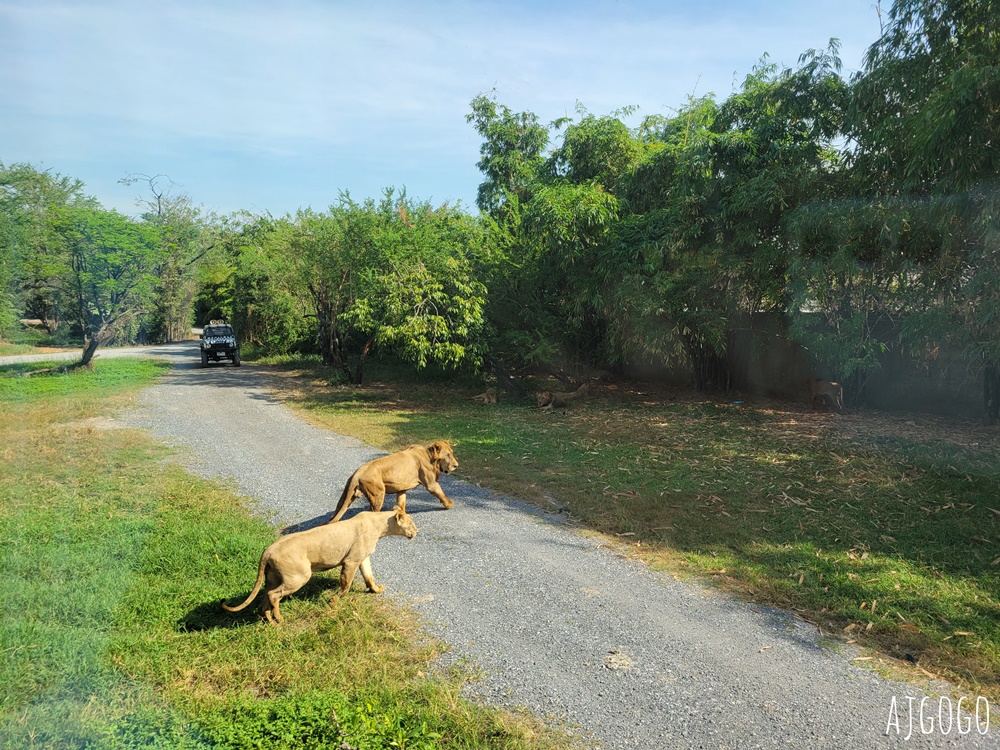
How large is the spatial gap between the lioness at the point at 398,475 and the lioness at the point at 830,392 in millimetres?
10892

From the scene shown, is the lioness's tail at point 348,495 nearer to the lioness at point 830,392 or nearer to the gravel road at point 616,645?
the gravel road at point 616,645

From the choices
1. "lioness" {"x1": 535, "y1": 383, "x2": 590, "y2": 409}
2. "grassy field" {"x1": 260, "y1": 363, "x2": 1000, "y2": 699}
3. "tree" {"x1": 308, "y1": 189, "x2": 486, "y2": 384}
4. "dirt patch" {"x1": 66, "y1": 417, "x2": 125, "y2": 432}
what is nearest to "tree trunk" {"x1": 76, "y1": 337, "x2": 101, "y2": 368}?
"tree" {"x1": 308, "y1": 189, "x2": 486, "y2": 384}

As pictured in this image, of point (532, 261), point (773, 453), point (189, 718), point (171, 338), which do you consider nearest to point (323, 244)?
point (532, 261)

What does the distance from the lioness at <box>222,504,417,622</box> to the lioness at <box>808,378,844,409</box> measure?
12.6m

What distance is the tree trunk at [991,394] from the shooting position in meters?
12.2

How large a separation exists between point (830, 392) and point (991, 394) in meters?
3.05

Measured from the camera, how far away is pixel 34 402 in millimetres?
15141

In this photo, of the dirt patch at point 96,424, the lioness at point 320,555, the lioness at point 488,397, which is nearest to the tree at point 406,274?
the lioness at point 488,397

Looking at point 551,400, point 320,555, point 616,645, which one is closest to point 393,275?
point 551,400

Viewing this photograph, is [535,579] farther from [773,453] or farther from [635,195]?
[635,195]

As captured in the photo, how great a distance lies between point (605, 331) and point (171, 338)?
3632 centimetres

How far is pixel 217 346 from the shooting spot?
25969mm

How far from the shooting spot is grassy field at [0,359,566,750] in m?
3.32

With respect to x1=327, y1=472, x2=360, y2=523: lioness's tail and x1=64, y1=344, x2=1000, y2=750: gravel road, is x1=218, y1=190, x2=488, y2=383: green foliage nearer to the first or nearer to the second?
x1=64, y1=344, x2=1000, y2=750: gravel road
